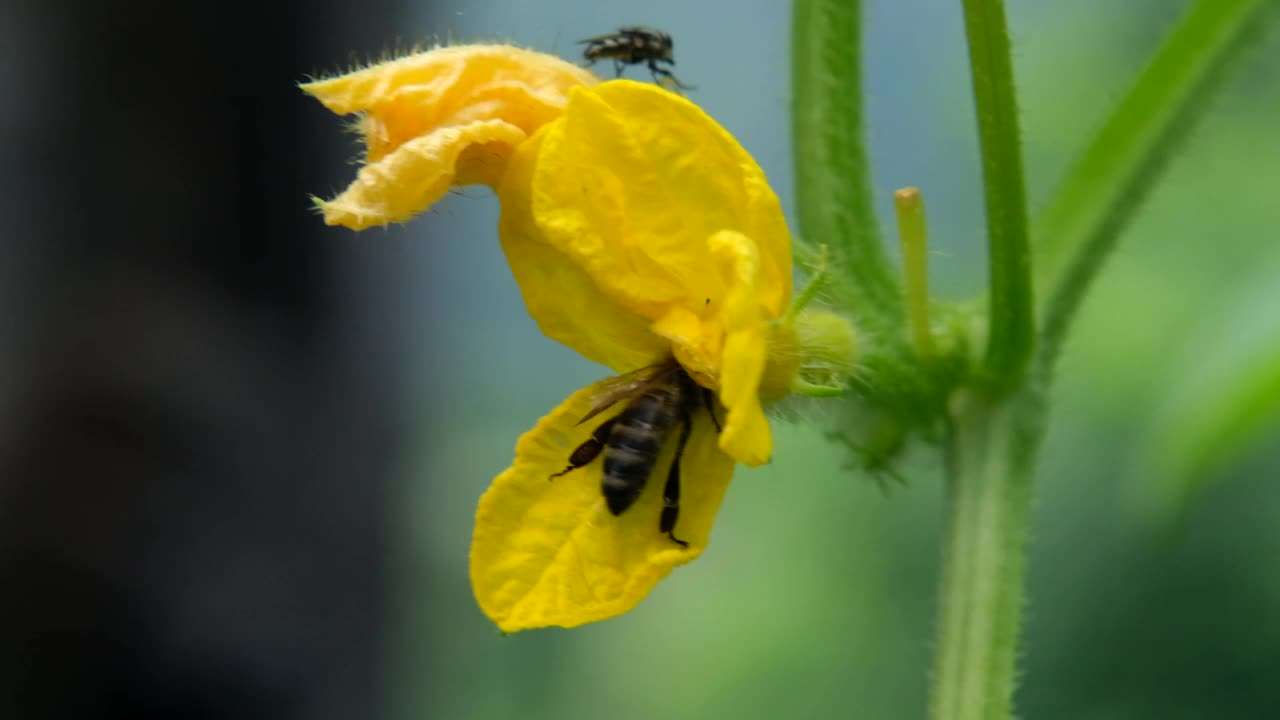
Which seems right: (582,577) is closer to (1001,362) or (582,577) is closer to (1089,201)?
(1001,362)

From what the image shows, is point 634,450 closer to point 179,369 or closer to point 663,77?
point 663,77

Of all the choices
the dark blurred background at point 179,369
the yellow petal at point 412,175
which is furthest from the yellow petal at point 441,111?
the dark blurred background at point 179,369

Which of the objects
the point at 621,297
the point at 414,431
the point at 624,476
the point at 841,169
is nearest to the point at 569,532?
the point at 624,476

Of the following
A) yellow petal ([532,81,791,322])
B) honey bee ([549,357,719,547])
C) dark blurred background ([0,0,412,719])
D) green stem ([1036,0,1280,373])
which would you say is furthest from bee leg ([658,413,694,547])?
dark blurred background ([0,0,412,719])

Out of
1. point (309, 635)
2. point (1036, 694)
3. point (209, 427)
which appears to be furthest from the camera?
point (309, 635)

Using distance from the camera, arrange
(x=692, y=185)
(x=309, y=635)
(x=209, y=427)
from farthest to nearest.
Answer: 1. (x=309, y=635)
2. (x=209, y=427)
3. (x=692, y=185)

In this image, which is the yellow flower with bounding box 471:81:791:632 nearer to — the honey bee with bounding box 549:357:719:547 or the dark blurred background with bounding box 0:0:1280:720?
the honey bee with bounding box 549:357:719:547

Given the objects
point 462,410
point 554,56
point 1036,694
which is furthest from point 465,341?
point 554,56
